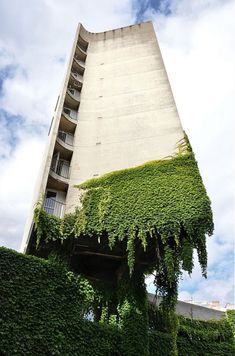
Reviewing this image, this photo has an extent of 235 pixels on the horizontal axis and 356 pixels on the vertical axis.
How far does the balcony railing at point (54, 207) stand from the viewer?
17938mm

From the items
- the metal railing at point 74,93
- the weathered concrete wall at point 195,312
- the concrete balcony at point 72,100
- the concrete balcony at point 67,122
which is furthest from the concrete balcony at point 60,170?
the weathered concrete wall at point 195,312

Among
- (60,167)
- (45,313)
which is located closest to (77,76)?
(60,167)

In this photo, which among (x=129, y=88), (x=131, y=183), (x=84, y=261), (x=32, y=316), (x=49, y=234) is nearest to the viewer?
(x=32, y=316)

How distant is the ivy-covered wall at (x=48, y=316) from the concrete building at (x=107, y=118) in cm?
392

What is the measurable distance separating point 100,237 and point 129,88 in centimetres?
1433

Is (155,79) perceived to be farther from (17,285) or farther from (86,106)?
(17,285)

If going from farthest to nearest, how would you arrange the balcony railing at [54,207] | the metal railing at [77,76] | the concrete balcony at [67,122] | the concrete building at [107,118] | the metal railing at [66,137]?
the metal railing at [77,76], the concrete balcony at [67,122], the metal railing at [66,137], the concrete building at [107,118], the balcony railing at [54,207]

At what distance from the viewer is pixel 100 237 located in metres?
14.4

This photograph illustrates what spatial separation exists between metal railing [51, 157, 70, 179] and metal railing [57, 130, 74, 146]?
1.53 m

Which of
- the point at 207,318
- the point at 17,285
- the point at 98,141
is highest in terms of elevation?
the point at 98,141

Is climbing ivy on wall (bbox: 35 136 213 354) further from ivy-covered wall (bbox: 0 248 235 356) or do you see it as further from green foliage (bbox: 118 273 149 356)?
ivy-covered wall (bbox: 0 248 235 356)

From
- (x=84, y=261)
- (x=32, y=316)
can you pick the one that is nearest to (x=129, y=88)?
(x=84, y=261)

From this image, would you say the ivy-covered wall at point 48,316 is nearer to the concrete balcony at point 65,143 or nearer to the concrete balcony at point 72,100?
the concrete balcony at point 65,143

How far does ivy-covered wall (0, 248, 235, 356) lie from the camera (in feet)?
34.3
